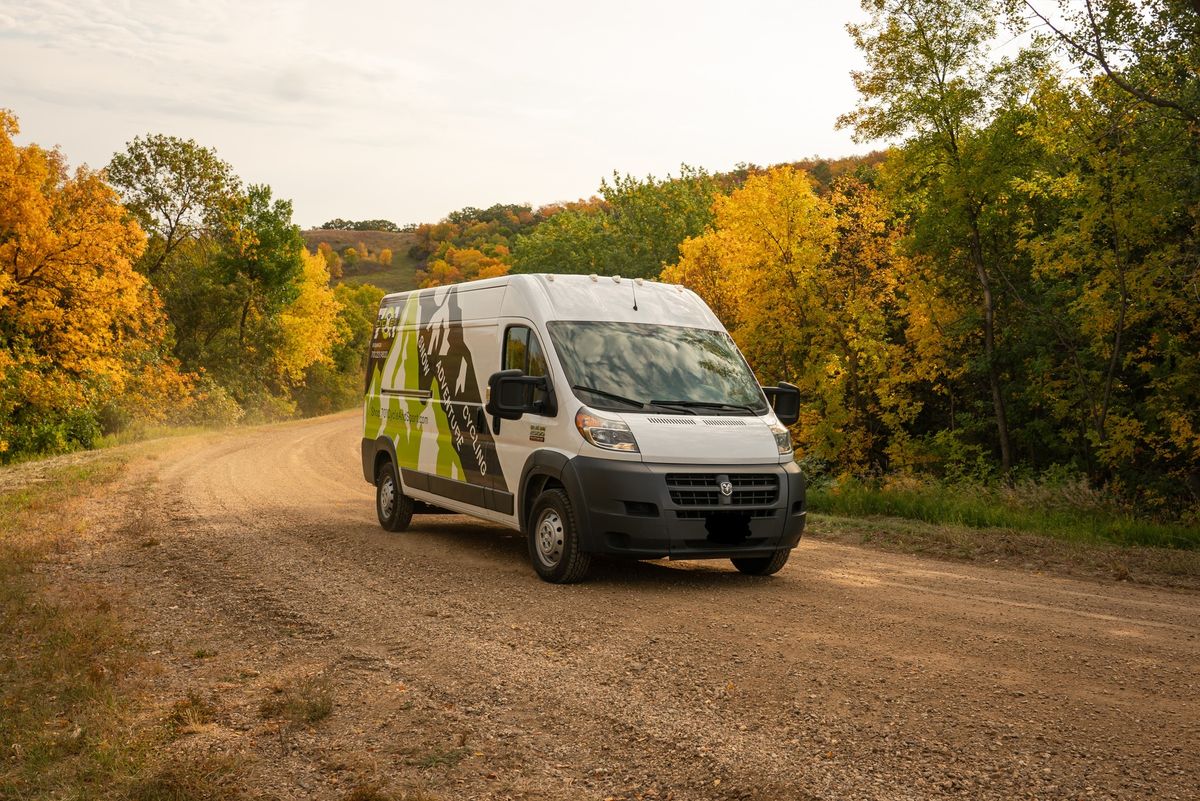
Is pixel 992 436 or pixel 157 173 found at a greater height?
pixel 157 173

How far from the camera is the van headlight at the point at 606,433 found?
802 cm

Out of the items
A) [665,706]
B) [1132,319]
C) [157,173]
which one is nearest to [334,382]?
[157,173]

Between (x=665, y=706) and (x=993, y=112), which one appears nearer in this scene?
(x=665, y=706)

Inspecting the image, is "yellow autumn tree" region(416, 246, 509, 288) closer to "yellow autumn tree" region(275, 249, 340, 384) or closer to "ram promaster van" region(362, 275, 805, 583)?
"yellow autumn tree" region(275, 249, 340, 384)

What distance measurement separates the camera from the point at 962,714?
16.5 ft

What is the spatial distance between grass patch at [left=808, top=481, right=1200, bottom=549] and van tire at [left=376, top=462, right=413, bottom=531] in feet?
23.7

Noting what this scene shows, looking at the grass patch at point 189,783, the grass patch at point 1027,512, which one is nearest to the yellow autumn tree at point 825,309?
the grass patch at point 1027,512

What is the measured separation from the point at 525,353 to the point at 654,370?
49.2 inches

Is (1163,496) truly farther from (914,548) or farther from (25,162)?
(25,162)

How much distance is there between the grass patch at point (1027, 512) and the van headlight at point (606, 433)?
22.6 ft

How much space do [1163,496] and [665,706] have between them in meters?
18.6

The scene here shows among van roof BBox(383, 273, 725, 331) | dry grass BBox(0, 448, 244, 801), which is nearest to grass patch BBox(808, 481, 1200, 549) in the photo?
van roof BBox(383, 273, 725, 331)

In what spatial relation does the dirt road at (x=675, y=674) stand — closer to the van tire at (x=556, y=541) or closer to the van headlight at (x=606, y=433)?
the van tire at (x=556, y=541)

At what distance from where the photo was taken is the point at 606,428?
26.5 ft
